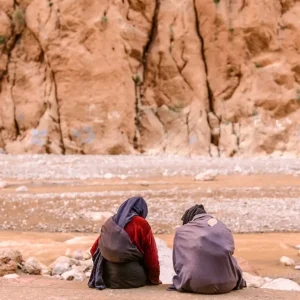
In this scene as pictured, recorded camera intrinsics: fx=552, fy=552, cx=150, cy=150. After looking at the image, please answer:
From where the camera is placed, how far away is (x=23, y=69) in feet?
102

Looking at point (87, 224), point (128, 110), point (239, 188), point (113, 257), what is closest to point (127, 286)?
point (113, 257)

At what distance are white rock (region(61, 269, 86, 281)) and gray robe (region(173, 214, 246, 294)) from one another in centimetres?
186

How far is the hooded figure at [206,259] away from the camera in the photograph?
479cm

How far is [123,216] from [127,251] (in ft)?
1.04

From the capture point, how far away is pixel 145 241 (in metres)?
5.07

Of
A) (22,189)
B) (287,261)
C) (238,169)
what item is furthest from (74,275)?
(238,169)

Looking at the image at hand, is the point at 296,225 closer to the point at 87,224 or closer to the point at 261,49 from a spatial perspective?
the point at 87,224

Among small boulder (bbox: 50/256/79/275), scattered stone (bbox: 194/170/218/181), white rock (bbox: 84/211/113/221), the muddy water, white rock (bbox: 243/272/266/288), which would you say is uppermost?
white rock (bbox: 243/272/266/288)

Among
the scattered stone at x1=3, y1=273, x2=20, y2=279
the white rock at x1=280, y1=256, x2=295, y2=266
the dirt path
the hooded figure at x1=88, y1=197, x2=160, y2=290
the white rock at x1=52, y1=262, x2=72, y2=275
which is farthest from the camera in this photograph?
the white rock at x1=280, y1=256, x2=295, y2=266

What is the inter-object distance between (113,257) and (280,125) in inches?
1066

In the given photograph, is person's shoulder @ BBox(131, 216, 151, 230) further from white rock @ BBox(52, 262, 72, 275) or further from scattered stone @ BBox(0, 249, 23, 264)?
scattered stone @ BBox(0, 249, 23, 264)

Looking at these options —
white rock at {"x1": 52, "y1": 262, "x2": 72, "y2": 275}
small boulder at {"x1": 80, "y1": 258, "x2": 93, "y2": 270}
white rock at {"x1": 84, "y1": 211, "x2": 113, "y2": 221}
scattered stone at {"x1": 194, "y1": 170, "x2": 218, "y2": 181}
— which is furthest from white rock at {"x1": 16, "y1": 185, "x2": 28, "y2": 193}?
white rock at {"x1": 52, "y1": 262, "x2": 72, "y2": 275}

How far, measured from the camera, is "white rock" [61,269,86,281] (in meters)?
6.41

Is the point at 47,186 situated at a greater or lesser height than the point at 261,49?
lesser
